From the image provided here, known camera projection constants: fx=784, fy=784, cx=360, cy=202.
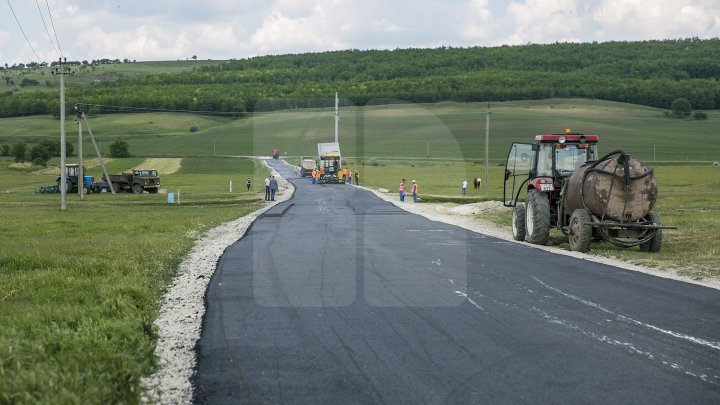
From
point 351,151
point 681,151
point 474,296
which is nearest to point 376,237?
point 474,296

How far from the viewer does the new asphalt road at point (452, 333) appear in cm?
729

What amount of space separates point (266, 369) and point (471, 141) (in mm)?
129479

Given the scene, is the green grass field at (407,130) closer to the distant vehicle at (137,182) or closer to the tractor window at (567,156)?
the distant vehicle at (137,182)

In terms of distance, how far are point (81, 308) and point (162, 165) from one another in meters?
99.3

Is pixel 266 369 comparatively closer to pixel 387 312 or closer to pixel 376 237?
pixel 387 312

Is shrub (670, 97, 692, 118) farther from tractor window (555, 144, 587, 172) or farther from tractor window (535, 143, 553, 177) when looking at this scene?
tractor window (535, 143, 553, 177)

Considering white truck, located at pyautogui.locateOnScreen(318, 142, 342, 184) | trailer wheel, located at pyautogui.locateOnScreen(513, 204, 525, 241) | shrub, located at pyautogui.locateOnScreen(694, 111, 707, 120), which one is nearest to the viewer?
trailer wheel, located at pyautogui.locateOnScreen(513, 204, 525, 241)

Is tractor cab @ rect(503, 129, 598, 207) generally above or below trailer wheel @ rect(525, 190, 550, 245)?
above

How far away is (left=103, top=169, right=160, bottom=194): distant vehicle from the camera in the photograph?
210 feet

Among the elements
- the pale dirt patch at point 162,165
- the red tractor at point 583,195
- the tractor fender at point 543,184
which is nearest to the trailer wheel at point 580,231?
the red tractor at point 583,195

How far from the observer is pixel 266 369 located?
8070 millimetres

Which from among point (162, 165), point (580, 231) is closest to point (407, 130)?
point (162, 165)

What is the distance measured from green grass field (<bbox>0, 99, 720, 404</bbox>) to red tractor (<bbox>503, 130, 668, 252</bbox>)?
2.60ft

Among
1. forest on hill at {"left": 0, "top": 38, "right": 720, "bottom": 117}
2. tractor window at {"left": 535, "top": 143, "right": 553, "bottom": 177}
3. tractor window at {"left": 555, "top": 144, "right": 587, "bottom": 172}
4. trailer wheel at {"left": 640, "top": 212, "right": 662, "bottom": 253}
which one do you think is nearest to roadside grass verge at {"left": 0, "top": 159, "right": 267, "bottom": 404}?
tractor window at {"left": 535, "top": 143, "right": 553, "bottom": 177}
